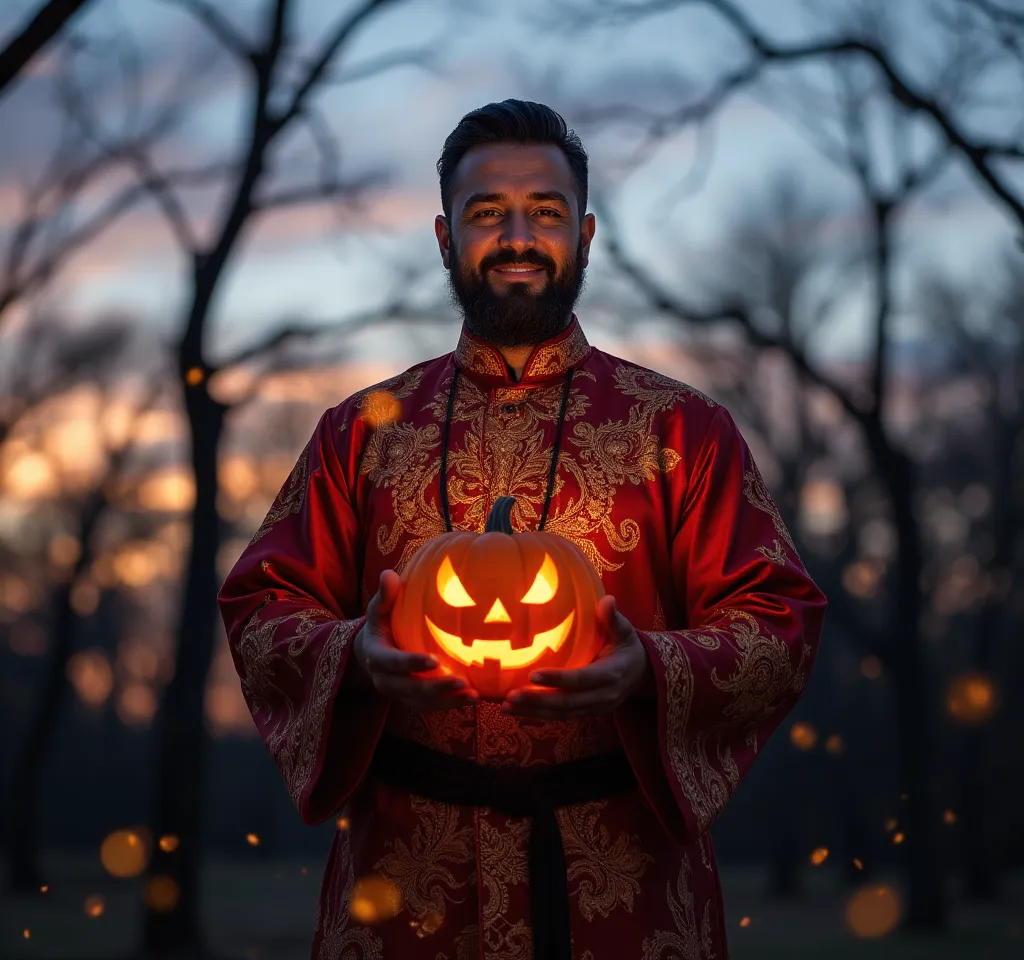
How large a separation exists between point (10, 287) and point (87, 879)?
32.8 feet

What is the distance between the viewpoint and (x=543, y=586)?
279cm

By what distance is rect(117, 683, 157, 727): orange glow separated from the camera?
30391 millimetres

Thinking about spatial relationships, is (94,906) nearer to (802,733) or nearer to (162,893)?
(162,893)

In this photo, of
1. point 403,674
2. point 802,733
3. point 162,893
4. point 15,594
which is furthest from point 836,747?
point 403,674

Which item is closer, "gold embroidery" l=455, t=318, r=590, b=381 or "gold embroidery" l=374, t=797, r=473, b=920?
"gold embroidery" l=374, t=797, r=473, b=920

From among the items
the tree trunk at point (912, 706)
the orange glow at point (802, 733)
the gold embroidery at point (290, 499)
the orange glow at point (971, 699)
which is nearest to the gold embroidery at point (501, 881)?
the gold embroidery at point (290, 499)

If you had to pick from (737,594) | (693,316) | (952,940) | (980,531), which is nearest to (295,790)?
(737,594)

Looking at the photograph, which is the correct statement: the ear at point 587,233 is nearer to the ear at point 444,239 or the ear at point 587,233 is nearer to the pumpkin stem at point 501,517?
the ear at point 444,239

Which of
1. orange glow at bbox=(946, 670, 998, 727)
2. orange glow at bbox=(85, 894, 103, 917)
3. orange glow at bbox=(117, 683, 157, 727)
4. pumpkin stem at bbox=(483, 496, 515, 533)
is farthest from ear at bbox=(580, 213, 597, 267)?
orange glow at bbox=(117, 683, 157, 727)

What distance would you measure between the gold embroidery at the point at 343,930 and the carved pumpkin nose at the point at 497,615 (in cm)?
68

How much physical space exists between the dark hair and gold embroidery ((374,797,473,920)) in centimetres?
144

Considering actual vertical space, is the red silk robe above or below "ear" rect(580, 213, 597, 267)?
below

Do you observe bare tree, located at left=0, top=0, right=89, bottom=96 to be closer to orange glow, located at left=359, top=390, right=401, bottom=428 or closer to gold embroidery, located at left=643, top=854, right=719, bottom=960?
orange glow, located at left=359, top=390, right=401, bottom=428

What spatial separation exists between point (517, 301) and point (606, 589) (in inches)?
27.9
